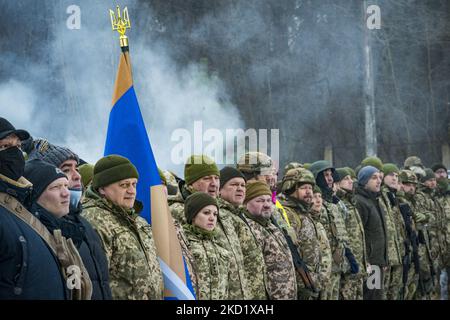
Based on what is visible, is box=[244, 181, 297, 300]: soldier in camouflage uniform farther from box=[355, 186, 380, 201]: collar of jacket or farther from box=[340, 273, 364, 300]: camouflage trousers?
box=[355, 186, 380, 201]: collar of jacket

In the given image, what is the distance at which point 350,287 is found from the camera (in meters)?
9.37

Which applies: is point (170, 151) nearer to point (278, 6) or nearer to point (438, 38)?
point (278, 6)

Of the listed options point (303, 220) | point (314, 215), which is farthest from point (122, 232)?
point (314, 215)

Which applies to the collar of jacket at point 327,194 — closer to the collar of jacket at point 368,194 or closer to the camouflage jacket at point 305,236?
the camouflage jacket at point 305,236

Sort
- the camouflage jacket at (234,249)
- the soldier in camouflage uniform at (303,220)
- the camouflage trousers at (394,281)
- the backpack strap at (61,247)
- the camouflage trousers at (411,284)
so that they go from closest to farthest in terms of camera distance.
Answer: the backpack strap at (61,247) → the camouflage jacket at (234,249) → the soldier in camouflage uniform at (303,220) → the camouflage trousers at (394,281) → the camouflage trousers at (411,284)

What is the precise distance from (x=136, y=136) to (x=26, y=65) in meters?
8.82

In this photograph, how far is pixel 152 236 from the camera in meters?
5.71

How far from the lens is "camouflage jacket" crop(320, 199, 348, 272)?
905 cm

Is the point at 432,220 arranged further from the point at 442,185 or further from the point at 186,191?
the point at 186,191

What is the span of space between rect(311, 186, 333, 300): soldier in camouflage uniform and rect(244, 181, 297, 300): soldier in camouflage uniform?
0.86 m

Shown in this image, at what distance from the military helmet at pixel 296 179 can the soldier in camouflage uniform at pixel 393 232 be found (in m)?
2.55

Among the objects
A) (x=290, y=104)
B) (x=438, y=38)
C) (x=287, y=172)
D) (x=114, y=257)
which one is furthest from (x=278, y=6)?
(x=114, y=257)

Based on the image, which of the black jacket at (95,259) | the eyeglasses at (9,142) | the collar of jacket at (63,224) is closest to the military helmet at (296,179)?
the black jacket at (95,259)

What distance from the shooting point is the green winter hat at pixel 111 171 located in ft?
17.8
